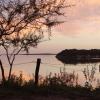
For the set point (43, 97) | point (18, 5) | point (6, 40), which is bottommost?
point (43, 97)

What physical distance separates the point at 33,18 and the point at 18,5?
972 mm

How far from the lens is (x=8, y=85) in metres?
17.9

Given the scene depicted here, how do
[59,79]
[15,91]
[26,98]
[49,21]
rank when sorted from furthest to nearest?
[49,21]
[59,79]
[15,91]
[26,98]

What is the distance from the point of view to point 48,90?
17047 mm

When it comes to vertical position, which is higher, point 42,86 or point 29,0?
point 29,0

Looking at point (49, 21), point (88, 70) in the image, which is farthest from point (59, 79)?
point (49, 21)

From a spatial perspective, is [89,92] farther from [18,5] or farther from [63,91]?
[18,5]

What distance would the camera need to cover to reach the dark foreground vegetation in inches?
628

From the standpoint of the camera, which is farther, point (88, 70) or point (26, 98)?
point (88, 70)

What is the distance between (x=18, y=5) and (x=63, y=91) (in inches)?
196

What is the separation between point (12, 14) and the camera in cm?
2028

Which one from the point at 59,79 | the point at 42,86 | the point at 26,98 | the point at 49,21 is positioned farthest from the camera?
the point at 49,21

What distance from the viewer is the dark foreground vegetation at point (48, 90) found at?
1595 cm

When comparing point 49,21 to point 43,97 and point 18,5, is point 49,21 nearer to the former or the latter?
point 18,5
